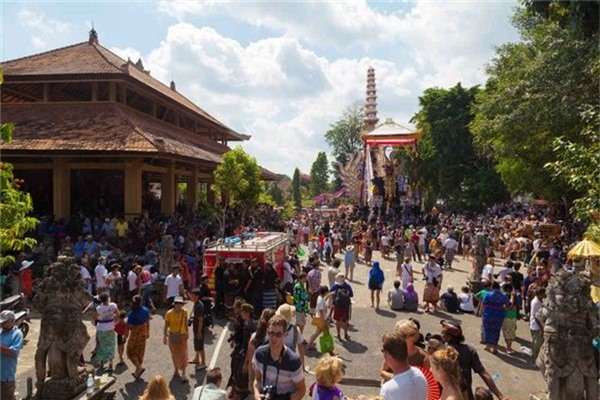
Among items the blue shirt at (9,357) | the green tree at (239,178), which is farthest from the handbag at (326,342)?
the green tree at (239,178)

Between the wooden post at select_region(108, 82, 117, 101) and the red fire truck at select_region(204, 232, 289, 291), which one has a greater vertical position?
the wooden post at select_region(108, 82, 117, 101)

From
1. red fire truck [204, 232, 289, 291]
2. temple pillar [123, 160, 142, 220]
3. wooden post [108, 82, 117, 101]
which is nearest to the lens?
red fire truck [204, 232, 289, 291]

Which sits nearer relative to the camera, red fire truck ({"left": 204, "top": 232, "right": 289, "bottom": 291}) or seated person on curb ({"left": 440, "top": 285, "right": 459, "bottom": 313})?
red fire truck ({"left": 204, "top": 232, "right": 289, "bottom": 291})

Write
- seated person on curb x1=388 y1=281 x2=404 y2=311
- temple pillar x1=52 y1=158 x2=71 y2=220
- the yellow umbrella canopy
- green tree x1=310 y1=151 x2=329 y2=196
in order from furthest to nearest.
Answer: green tree x1=310 y1=151 x2=329 y2=196
temple pillar x1=52 y1=158 x2=71 y2=220
seated person on curb x1=388 y1=281 x2=404 y2=311
the yellow umbrella canopy

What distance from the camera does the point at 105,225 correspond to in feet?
57.7

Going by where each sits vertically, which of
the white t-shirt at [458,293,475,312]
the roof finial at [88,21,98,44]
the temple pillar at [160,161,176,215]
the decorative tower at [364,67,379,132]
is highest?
the decorative tower at [364,67,379,132]

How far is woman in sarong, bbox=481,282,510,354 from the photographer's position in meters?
9.84

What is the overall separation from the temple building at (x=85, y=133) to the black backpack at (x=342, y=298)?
9732 millimetres

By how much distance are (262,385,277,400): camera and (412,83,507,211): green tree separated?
3383 cm

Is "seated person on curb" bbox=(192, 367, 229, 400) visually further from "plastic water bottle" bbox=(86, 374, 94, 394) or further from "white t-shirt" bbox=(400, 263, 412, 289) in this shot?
"white t-shirt" bbox=(400, 263, 412, 289)

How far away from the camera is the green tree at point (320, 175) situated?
8862 cm

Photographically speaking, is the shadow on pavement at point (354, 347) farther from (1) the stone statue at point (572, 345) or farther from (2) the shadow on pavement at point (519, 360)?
(1) the stone statue at point (572, 345)

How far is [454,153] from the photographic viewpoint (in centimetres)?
3812

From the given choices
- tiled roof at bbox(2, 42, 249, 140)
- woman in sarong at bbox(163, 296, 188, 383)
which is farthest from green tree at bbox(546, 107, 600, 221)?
tiled roof at bbox(2, 42, 249, 140)
